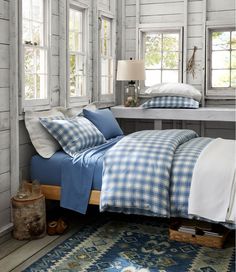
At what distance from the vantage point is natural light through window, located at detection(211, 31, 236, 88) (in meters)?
6.16

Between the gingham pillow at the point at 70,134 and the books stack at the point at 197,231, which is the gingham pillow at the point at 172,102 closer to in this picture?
the gingham pillow at the point at 70,134

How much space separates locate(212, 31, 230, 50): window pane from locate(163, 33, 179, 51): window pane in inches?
20.8

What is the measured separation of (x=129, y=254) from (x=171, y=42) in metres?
3.78

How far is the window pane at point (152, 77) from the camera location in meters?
6.55

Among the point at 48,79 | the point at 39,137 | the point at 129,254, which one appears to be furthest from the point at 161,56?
the point at 129,254

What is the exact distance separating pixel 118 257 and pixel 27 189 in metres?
1.10

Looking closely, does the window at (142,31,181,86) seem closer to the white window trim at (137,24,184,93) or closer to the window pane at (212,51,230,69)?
the white window trim at (137,24,184,93)

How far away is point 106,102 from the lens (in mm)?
6180

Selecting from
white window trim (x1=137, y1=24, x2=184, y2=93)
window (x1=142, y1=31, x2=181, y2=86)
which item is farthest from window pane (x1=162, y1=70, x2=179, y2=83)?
white window trim (x1=137, y1=24, x2=184, y2=93)

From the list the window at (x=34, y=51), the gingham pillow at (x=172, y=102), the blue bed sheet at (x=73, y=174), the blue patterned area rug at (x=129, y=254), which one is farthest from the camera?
the gingham pillow at (x=172, y=102)

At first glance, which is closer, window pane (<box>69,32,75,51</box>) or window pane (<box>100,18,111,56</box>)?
window pane (<box>69,32,75,51</box>)

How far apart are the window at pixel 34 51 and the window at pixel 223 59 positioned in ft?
8.65

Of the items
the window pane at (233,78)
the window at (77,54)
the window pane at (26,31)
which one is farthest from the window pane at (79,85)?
the window pane at (233,78)

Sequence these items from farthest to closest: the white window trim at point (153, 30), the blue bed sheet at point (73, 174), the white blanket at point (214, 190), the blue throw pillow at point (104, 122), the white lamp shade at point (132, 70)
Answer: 1. the white window trim at point (153, 30)
2. the white lamp shade at point (132, 70)
3. the blue throw pillow at point (104, 122)
4. the blue bed sheet at point (73, 174)
5. the white blanket at point (214, 190)
